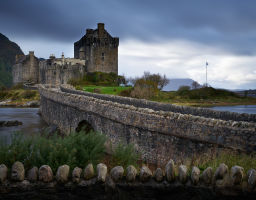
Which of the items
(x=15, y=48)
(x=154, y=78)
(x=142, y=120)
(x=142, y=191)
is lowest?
(x=142, y=191)

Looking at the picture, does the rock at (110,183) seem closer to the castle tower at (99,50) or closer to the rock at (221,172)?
the rock at (221,172)

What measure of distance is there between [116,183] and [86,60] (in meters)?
61.4

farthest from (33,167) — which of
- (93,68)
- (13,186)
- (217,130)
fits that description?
(93,68)

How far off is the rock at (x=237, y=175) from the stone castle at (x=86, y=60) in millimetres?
58148

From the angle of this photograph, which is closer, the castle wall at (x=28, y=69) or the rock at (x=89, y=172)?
the rock at (x=89, y=172)

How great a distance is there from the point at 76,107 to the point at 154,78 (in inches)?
1519

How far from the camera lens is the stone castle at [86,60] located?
62316 mm

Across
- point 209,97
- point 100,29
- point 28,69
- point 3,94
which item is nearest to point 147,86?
point 209,97

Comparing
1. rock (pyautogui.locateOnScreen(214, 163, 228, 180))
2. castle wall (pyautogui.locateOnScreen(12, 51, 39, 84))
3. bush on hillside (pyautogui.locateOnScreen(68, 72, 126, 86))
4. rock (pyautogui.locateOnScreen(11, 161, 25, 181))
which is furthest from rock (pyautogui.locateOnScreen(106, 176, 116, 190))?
castle wall (pyautogui.locateOnScreen(12, 51, 39, 84))

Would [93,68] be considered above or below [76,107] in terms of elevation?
above

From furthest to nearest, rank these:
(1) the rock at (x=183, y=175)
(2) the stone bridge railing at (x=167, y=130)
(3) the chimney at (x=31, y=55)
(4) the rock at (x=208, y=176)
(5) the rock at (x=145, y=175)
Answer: (3) the chimney at (x=31, y=55)
(2) the stone bridge railing at (x=167, y=130)
(5) the rock at (x=145, y=175)
(1) the rock at (x=183, y=175)
(4) the rock at (x=208, y=176)

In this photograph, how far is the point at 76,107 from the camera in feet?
55.3

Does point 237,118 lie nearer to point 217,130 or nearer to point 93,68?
point 217,130

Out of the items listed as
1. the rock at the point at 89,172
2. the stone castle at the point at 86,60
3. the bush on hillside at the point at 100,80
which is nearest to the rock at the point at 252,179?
the rock at the point at 89,172
